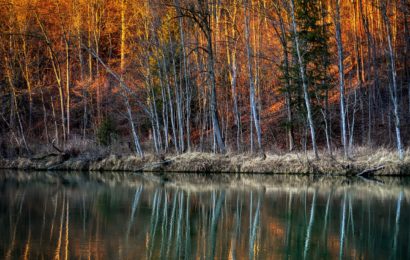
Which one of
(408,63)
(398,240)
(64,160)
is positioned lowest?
(398,240)

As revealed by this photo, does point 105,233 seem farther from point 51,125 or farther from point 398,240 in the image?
point 51,125

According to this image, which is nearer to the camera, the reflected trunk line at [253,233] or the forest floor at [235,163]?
the reflected trunk line at [253,233]

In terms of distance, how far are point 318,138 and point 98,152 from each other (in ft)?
41.5

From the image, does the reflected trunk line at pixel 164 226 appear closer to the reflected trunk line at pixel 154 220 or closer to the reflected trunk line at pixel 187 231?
the reflected trunk line at pixel 154 220

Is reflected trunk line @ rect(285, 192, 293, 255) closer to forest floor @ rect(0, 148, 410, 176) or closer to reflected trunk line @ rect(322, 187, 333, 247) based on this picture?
reflected trunk line @ rect(322, 187, 333, 247)

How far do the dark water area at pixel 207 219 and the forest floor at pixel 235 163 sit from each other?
1531mm

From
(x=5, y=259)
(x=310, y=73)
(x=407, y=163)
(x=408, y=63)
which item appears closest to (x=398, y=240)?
(x=5, y=259)

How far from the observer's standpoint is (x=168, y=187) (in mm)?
19219

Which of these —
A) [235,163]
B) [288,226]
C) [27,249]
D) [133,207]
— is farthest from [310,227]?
[235,163]

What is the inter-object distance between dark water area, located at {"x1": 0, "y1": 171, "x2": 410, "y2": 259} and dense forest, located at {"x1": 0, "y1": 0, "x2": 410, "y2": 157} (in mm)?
6017

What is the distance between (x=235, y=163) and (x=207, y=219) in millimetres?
12012

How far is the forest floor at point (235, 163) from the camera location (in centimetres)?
2217

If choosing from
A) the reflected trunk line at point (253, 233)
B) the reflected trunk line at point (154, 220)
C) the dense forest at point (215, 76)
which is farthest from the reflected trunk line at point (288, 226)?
the dense forest at point (215, 76)

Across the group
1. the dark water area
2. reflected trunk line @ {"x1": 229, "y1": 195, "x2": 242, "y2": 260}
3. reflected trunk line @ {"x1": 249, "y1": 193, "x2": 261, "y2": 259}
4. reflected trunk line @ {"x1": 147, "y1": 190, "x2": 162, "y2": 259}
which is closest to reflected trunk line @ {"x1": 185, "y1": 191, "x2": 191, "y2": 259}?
the dark water area
